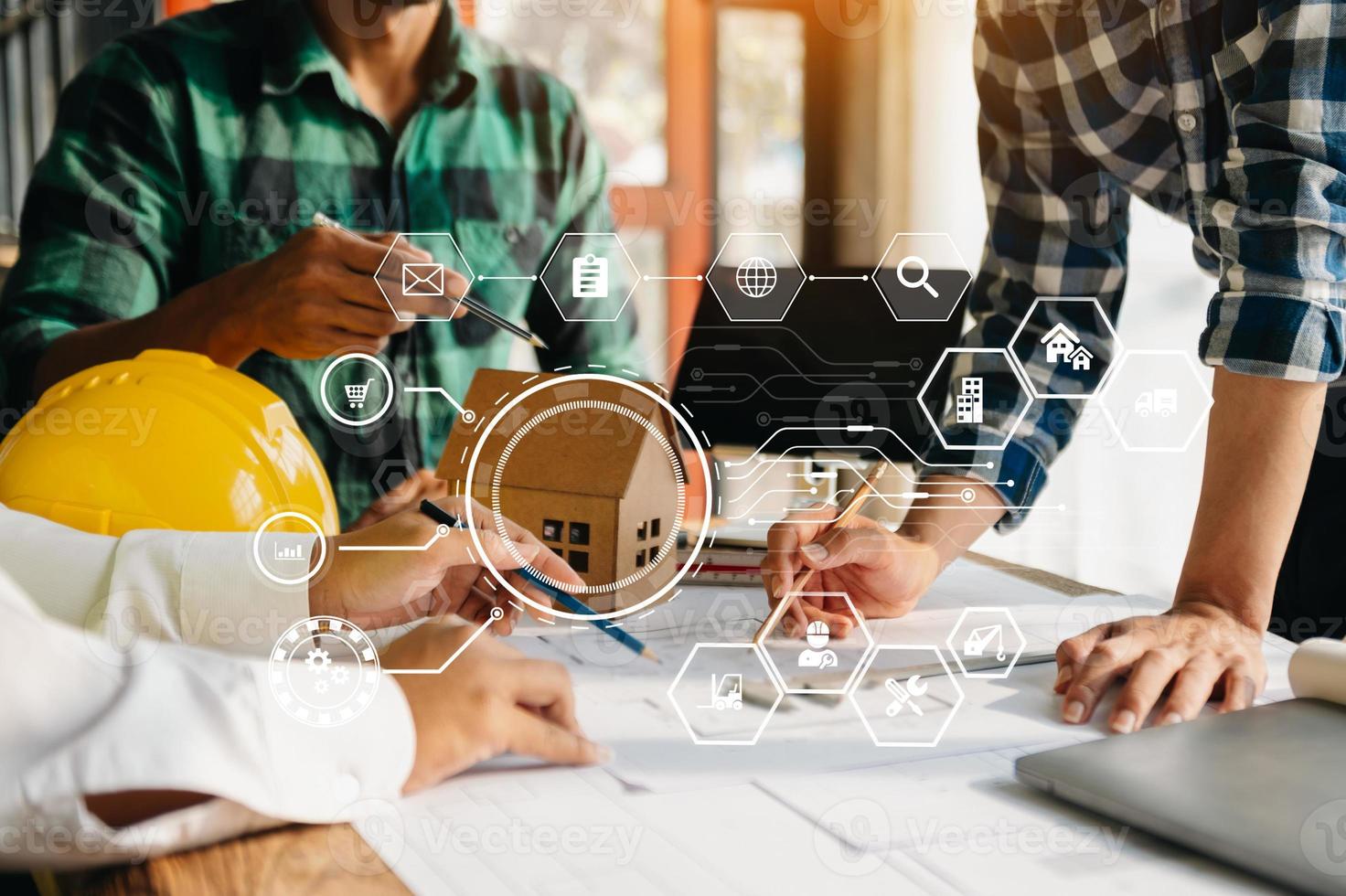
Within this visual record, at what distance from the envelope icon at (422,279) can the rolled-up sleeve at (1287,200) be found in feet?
1.02

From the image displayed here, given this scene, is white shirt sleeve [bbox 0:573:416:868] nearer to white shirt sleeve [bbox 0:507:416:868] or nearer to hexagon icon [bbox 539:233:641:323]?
white shirt sleeve [bbox 0:507:416:868]

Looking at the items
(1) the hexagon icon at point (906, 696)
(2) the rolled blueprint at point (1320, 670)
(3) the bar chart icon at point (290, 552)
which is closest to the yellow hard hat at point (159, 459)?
(3) the bar chart icon at point (290, 552)

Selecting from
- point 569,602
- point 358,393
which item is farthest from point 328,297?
point 569,602

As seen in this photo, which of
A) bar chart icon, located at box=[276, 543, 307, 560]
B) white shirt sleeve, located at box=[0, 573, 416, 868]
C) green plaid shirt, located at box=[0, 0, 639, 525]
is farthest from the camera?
green plaid shirt, located at box=[0, 0, 639, 525]

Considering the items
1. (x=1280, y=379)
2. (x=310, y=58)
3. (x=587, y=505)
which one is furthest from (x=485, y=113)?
(x=1280, y=379)

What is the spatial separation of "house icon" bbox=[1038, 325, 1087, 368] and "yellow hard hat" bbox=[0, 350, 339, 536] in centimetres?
30

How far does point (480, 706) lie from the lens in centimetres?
34

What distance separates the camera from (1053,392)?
1.29ft

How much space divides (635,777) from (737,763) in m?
0.04

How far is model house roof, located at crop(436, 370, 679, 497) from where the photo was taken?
0.38 metres

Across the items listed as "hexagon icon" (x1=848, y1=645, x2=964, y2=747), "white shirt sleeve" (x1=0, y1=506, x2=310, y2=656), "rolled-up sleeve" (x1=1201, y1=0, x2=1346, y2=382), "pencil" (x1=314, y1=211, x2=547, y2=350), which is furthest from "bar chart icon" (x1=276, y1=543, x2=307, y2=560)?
"rolled-up sleeve" (x1=1201, y1=0, x2=1346, y2=382)

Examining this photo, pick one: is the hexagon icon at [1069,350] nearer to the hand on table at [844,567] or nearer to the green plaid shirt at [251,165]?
the hand on table at [844,567]

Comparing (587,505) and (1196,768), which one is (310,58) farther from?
(1196,768)


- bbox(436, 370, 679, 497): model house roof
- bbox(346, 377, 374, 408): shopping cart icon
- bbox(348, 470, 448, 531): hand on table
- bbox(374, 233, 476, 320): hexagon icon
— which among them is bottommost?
bbox(348, 470, 448, 531): hand on table
